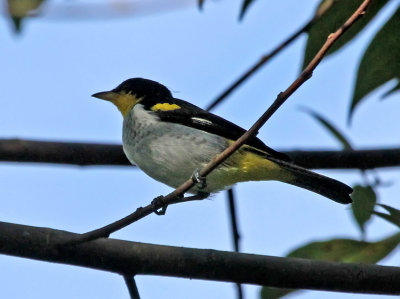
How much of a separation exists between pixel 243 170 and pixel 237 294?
38.9 inches

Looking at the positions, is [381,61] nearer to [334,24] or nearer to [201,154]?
[334,24]

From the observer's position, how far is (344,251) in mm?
3861

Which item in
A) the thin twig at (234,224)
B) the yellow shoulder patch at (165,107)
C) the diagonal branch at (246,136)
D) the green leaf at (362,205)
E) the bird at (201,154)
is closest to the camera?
the diagonal branch at (246,136)

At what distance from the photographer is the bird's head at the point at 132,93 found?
5.87 meters

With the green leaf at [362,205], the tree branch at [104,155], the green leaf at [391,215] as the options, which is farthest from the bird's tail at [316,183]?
the green leaf at [391,215]

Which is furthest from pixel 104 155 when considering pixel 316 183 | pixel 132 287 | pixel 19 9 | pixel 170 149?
pixel 132 287

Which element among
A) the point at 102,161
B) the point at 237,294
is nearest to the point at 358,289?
the point at 237,294

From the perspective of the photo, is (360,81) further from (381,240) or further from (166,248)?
(166,248)

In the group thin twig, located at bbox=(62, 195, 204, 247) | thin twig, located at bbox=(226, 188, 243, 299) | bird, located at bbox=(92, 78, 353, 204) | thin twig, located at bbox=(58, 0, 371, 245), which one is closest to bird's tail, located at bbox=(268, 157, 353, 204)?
bird, located at bbox=(92, 78, 353, 204)

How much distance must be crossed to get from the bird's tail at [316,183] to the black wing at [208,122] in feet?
0.34

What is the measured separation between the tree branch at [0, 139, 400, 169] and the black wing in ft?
1.30

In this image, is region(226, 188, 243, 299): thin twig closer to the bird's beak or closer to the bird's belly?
the bird's belly

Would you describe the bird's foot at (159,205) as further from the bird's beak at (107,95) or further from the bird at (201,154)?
the bird's beak at (107,95)

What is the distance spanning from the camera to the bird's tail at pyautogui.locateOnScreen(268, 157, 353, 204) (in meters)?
4.59
